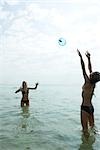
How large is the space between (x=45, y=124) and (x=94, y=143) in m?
4.14

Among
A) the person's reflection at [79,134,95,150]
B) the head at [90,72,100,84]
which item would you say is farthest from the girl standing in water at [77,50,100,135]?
the person's reflection at [79,134,95,150]

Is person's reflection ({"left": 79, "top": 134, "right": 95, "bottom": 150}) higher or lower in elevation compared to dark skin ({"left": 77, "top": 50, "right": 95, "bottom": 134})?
lower

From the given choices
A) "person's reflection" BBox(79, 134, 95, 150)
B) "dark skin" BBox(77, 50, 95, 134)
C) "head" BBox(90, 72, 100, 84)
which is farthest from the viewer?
"person's reflection" BBox(79, 134, 95, 150)

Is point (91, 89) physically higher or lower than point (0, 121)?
higher

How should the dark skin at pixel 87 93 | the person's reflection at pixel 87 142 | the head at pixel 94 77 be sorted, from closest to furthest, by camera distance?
the head at pixel 94 77 < the dark skin at pixel 87 93 < the person's reflection at pixel 87 142

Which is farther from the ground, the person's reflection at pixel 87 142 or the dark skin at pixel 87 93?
the dark skin at pixel 87 93

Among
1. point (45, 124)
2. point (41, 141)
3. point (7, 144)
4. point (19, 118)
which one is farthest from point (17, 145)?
point (19, 118)

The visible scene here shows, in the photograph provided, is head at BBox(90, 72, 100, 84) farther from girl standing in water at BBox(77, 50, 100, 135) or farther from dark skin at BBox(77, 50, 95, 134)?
dark skin at BBox(77, 50, 95, 134)

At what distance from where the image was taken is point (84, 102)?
10.5 metres

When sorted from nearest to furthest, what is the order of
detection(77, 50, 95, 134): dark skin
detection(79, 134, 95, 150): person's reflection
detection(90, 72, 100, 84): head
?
detection(90, 72, 100, 84): head, detection(77, 50, 95, 134): dark skin, detection(79, 134, 95, 150): person's reflection

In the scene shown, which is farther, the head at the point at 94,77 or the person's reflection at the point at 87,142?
the person's reflection at the point at 87,142

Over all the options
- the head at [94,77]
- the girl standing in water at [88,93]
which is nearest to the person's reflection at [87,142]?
the girl standing in water at [88,93]

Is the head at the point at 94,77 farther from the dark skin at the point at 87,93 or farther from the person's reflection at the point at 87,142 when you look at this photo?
the person's reflection at the point at 87,142

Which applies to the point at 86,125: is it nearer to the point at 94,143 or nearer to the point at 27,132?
the point at 94,143
